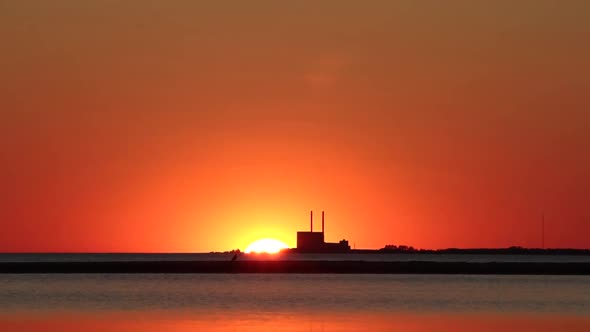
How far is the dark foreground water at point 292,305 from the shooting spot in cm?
5075

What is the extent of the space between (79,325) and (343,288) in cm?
3661

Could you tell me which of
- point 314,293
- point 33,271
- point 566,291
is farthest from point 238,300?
point 33,271

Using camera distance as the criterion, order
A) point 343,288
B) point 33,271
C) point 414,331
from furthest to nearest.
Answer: point 33,271 → point 343,288 → point 414,331

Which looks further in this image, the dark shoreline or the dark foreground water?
the dark shoreline

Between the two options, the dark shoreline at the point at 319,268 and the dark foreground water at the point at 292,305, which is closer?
the dark foreground water at the point at 292,305

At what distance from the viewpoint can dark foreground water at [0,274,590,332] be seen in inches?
1998

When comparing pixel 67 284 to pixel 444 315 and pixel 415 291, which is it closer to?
pixel 415 291

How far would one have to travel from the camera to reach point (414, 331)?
159ft

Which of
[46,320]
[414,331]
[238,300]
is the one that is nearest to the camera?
[414,331]

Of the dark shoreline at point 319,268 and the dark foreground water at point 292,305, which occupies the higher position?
the dark shoreline at point 319,268

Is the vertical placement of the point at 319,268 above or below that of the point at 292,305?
above

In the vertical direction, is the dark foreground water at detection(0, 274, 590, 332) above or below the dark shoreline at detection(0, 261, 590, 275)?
below

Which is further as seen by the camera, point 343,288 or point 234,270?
point 234,270

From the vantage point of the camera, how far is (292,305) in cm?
6412
